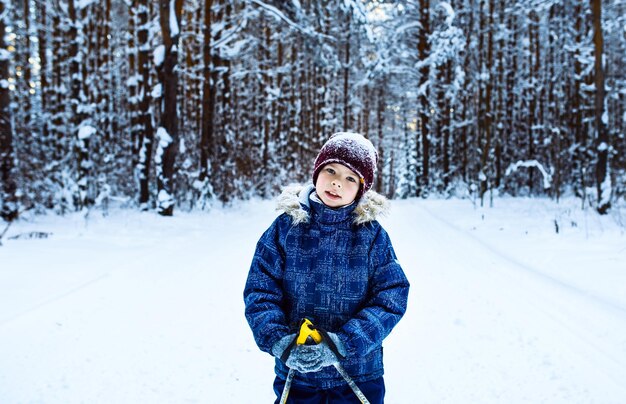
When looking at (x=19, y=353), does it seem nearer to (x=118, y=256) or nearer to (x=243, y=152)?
(x=118, y=256)

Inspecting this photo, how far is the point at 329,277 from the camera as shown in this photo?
1877 mm

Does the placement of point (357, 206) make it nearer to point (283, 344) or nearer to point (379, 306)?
point (379, 306)

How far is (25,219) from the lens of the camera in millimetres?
9148

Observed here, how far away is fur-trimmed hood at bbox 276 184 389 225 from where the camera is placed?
192 centimetres

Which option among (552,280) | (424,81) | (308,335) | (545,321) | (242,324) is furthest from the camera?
(424,81)

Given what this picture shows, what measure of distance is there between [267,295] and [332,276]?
0.90ft

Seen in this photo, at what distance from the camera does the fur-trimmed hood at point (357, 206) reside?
1925mm

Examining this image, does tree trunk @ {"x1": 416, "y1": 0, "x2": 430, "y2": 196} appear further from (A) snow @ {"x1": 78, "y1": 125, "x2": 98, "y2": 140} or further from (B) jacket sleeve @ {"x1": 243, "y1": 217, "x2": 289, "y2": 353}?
(B) jacket sleeve @ {"x1": 243, "y1": 217, "x2": 289, "y2": 353}

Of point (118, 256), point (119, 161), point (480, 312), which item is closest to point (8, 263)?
point (118, 256)

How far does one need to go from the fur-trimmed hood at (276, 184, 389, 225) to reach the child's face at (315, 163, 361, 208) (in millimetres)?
59

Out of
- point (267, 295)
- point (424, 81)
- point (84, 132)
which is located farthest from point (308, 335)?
point (424, 81)

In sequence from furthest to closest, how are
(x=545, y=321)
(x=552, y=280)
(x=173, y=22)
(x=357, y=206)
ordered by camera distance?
1. (x=173, y=22)
2. (x=552, y=280)
3. (x=545, y=321)
4. (x=357, y=206)

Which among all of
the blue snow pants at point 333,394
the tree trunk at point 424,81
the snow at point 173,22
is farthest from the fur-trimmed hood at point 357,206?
the tree trunk at point 424,81

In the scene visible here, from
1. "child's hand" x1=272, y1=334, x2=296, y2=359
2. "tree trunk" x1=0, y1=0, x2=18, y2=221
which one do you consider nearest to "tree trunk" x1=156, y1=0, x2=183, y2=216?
"tree trunk" x1=0, y1=0, x2=18, y2=221
